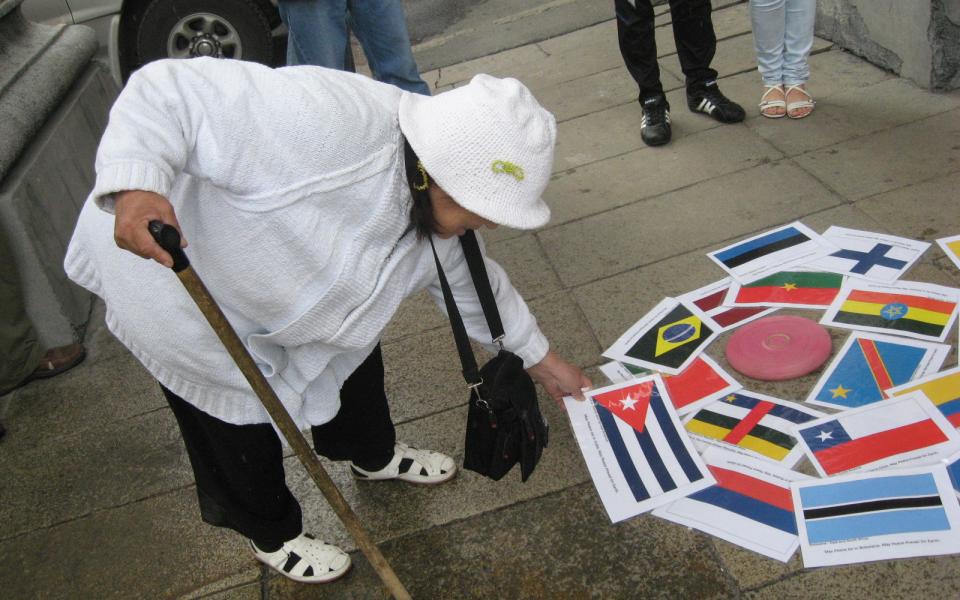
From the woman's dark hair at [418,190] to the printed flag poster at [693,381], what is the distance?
44.0 inches

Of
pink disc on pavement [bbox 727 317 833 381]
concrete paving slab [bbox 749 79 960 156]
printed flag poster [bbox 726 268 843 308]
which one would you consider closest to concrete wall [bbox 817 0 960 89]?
concrete paving slab [bbox 749 79 960 156]

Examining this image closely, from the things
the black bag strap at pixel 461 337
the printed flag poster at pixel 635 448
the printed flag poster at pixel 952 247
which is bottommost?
the printed flag poster at pixel 952 247

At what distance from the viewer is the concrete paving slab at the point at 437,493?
7.86 ft

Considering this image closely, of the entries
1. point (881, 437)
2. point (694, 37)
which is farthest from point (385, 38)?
point (881, 437)

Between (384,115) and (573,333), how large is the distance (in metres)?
1.43

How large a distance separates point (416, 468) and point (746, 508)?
35.8 inches

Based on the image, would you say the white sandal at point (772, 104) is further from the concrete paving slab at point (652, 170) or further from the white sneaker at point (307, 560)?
the white sneaker at point (307, 560)

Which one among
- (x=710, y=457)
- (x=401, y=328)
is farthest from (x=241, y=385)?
(x=401, y=328)

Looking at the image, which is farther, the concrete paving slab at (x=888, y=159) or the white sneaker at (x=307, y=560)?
the concrete paving slab at (x=888, y=159)

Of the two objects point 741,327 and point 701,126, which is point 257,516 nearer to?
point 741,327

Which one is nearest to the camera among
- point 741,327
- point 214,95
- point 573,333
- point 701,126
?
point 214,95

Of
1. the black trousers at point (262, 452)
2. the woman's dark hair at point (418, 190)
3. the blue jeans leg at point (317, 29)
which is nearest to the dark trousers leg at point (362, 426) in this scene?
the black trousers at point (262, 452)

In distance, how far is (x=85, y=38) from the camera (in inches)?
193

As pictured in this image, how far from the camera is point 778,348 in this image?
2600mm
